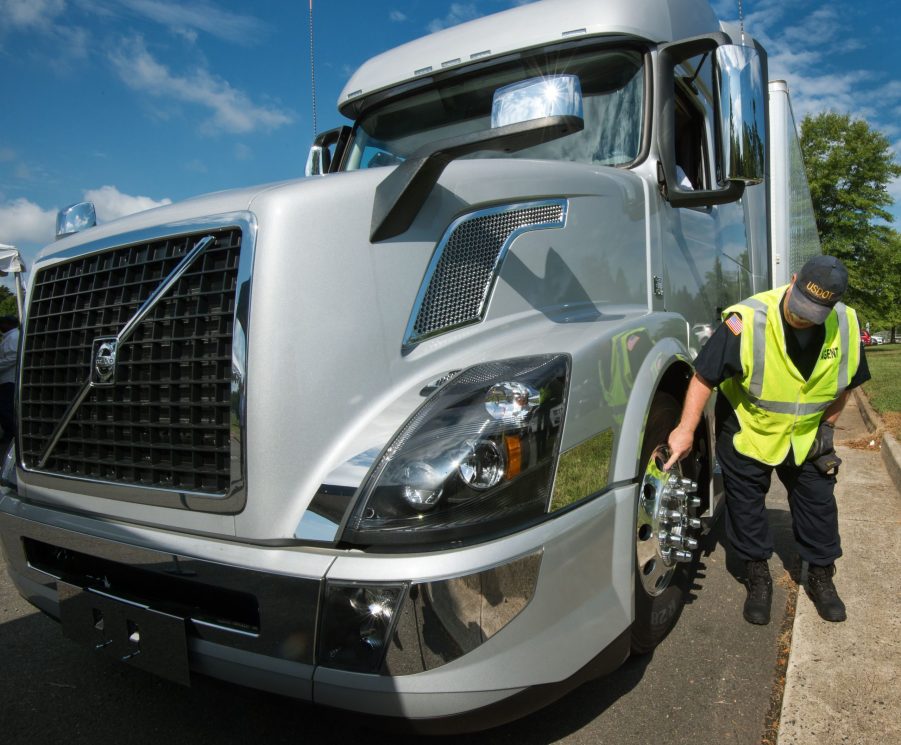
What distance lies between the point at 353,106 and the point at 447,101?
0.66 meters

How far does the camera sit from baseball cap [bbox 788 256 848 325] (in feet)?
8.91

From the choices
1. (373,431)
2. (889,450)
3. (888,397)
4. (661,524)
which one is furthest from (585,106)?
(888,397)

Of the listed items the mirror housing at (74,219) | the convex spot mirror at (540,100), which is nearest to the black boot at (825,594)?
the convex spot mirror at (540,100)

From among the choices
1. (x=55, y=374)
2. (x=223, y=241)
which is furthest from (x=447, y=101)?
(x=55, y=374)

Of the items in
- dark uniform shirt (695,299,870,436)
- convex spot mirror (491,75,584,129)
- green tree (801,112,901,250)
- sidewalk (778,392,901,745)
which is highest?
green tree (801,112,901,250)

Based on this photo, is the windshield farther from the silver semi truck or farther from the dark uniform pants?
the dark uniform pants

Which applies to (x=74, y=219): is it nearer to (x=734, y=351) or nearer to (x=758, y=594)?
(x=734, y=351)

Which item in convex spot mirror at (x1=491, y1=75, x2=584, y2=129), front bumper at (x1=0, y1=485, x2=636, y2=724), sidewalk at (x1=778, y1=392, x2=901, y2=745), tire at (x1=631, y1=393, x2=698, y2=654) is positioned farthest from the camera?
tire at (x1=631, y1=393, x2=698, y2=654)

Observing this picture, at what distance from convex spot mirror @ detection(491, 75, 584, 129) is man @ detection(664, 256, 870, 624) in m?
1.25

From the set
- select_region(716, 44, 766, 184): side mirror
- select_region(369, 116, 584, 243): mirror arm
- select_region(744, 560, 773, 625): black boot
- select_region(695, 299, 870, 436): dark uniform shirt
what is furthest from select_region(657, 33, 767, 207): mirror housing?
select_region(744, 560, 773, 625): black boot

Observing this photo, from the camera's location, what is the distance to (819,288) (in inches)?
107

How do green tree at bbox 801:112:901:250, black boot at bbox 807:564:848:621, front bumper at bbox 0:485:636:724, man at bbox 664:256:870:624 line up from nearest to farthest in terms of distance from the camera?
front bumper at bbox 0:485:636:724 < man at bbox 664:256:870:624 < black boot at bbox 807:564:848:621 < green tree at bbox 801:112:901:250

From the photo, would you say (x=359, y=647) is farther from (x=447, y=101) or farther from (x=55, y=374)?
(x=447, y=101)

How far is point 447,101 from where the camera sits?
3.50m
